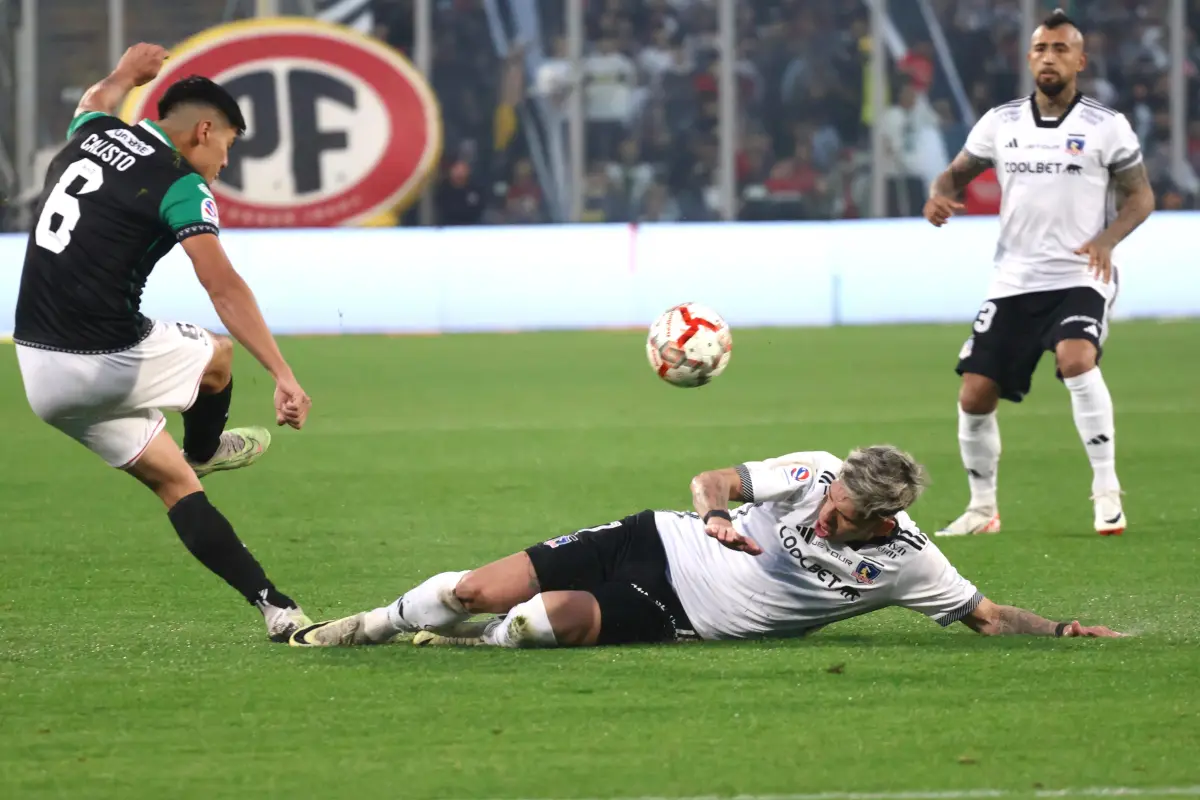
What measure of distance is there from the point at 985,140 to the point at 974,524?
1735 mm

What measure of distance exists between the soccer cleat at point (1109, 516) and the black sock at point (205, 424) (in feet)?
12.7

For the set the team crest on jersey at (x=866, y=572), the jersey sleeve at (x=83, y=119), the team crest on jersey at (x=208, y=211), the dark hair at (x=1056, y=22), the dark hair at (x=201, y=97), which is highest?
the dark hair at (x=1056, y=22)

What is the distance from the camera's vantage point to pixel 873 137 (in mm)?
22078

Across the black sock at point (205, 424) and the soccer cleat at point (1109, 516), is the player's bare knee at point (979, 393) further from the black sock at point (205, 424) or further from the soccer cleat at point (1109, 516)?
the black sock at point (205, 424)

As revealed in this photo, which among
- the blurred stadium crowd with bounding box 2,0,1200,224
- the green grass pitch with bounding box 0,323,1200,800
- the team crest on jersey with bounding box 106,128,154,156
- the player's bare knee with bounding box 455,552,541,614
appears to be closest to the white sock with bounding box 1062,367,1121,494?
the green grass pitch with bounding box 0,323,1200,800

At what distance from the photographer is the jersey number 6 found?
568 centimetres

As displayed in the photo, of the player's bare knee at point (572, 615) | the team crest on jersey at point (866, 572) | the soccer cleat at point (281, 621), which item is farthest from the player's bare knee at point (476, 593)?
the team crest on jersey at point (866, 572)

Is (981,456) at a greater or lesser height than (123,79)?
lesser

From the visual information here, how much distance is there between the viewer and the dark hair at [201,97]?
5.76 m

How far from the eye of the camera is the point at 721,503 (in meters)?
5.20

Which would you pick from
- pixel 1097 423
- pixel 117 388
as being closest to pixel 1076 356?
pixel 1097 423

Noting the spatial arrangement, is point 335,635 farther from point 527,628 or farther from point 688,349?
point 688,349

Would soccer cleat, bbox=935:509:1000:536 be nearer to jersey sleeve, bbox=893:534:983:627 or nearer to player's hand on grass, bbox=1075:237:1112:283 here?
player's hand on grass, bbox=1075:237:1112:283

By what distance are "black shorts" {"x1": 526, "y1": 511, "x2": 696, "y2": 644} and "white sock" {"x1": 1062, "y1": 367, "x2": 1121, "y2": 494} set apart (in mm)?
3145
